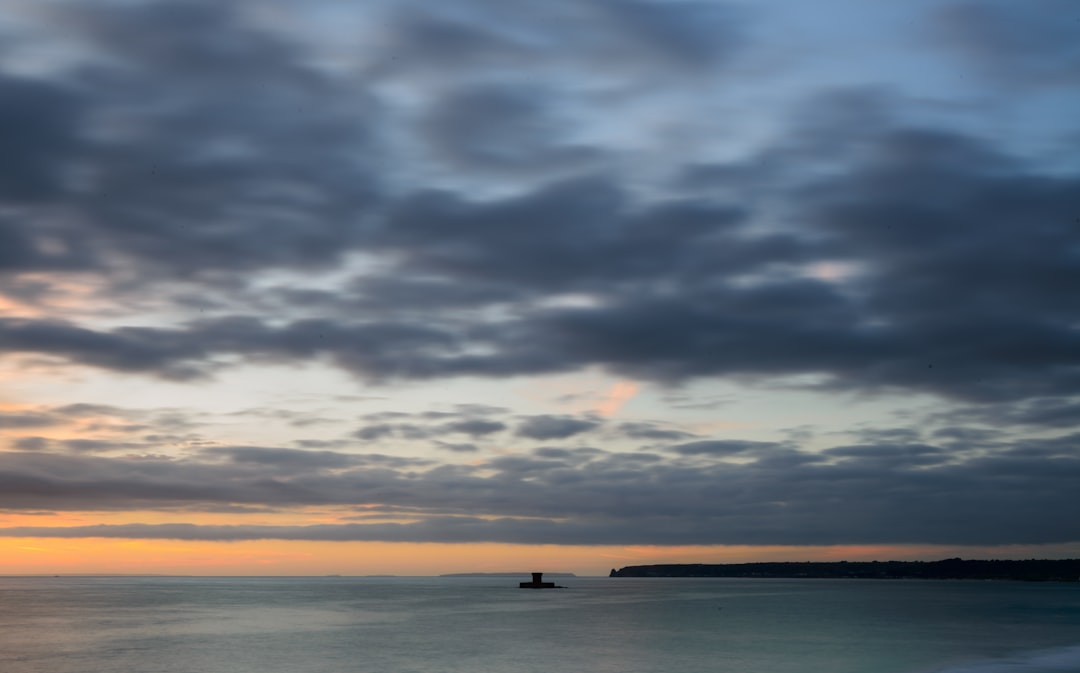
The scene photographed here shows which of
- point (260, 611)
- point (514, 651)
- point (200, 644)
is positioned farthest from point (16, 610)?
point (514, 651)

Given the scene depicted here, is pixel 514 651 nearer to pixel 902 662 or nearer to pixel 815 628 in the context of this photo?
pixel 902 662

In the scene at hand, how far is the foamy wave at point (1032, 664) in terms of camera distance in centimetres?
5893

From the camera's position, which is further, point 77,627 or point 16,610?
point 16,610

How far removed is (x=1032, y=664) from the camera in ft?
208

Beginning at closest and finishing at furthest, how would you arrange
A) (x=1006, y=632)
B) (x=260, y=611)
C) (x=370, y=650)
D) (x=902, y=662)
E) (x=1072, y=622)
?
(x=902, y=662)
(x=370, y=650)
(x=1006, y=632)
(x=1072, y=622)
(x=260, y=611)

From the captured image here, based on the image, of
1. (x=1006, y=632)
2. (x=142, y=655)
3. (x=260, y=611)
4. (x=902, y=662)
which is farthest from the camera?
(x=260, y=611)

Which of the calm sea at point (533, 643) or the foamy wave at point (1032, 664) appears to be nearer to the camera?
the foamy wave at point (1032, 664)

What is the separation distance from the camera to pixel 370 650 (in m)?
79.5

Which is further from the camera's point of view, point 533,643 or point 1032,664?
point 533,643

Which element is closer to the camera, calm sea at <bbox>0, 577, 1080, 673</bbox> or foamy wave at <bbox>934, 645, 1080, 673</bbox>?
foamy wave at <bbox>934, 645, 1080, 673</bbox>

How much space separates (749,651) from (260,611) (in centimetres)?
9368

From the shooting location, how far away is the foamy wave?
58931mm

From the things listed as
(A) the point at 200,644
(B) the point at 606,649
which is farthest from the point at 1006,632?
(A) the point at 200,644

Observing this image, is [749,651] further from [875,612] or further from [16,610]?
[16,610]
